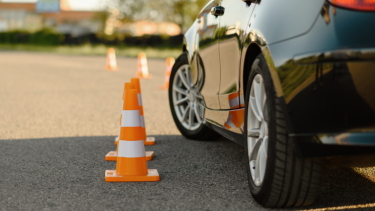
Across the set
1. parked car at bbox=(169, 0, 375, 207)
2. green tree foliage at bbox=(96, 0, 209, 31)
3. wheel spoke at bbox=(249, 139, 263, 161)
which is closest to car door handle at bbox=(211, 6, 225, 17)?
parked car at bbox=(169, 0, 375, 207)

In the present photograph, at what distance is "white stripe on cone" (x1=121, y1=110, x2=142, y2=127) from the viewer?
142 inches

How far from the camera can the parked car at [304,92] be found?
7.49ft

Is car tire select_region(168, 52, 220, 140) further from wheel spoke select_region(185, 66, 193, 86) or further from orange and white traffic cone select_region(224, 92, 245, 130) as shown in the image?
orange and white traffic cone select_region(224, 92, 245, 130)

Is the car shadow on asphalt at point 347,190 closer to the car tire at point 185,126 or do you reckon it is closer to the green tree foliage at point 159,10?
the car tire at point 185,126

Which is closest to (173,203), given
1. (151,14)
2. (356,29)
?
(356,29)

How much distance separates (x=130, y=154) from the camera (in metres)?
3.54

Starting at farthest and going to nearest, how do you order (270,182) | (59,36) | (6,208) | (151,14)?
1. (151,14)
2. (59,36)
3. (6,208)
4. (270,182)

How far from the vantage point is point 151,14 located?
5072 centimetres

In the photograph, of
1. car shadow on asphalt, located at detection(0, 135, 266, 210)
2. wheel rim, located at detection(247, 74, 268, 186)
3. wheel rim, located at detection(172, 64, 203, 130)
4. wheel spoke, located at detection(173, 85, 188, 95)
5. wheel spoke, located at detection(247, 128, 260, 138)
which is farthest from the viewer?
wheel spoke, located at detection(173, 85, 188, 95)

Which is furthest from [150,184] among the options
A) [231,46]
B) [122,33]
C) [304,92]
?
[122,33]

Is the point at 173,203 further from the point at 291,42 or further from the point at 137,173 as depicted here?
→ the point at 291,42

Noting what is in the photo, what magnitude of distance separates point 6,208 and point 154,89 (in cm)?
829

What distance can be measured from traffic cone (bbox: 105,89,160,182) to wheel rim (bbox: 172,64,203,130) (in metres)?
1.18

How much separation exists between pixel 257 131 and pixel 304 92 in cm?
60
